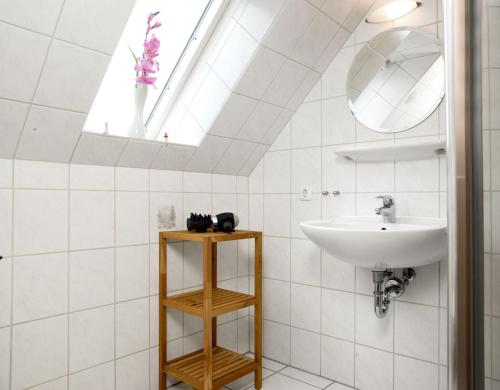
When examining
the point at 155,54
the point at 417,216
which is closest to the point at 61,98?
the point at 155,54

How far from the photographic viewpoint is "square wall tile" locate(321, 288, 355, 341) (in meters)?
2.10

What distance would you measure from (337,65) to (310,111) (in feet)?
0.94

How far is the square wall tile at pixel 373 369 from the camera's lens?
197 cm

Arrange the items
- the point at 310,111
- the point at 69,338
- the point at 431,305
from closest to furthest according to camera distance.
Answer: the point at 69,338
the point at 431,305
the point at 310,111

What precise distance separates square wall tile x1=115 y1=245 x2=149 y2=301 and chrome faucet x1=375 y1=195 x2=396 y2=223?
3.83 ft

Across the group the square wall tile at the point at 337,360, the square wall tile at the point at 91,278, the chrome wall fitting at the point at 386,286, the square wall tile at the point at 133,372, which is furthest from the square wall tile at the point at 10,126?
the square wall tile at the point at 337,360

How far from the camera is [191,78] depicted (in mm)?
2121

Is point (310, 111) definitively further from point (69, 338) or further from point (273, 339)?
point (69, 338)

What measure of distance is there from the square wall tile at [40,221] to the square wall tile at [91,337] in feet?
1.09

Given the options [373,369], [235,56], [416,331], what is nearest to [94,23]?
[235,56]

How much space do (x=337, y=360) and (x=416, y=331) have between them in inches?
19.0

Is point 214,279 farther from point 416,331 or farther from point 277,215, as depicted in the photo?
point 416,331

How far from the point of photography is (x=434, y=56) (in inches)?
72.5

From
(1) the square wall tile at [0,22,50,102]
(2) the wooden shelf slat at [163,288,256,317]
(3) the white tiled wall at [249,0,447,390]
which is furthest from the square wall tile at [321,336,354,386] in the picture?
(1) the square wall tile at [0,22,50,102]
